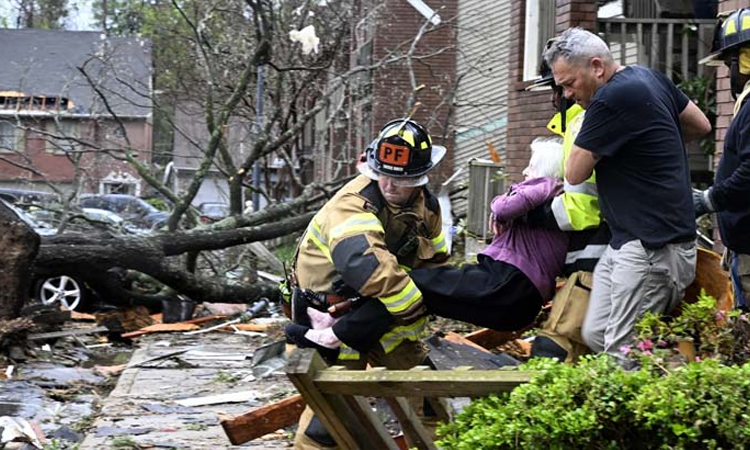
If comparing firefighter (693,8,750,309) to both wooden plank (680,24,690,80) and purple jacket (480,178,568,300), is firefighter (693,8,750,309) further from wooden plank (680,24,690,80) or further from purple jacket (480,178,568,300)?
wooden plank (680,24,690,80)

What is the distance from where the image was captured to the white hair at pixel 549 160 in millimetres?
5270

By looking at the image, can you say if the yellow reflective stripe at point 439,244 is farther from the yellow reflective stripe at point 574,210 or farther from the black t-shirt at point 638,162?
the black t-shirt at point 638,162

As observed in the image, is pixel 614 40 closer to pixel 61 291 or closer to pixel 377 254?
pixel 61 291

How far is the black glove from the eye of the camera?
5188mm

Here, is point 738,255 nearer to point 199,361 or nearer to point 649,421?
point 649,421

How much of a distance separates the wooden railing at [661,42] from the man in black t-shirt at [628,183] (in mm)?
7215

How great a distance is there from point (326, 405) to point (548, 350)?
1.55 meters

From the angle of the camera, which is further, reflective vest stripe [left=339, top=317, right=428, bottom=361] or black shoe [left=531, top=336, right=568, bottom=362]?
reflective vest stripe [left=339, top=317, right=428, bottom=361]

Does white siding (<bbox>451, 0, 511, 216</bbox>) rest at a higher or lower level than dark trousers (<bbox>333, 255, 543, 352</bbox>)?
higher

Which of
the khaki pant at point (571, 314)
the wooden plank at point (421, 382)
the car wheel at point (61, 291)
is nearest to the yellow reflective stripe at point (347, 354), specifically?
the khaki pant at point (571, 314)

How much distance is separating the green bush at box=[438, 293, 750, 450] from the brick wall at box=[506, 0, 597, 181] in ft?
30.6

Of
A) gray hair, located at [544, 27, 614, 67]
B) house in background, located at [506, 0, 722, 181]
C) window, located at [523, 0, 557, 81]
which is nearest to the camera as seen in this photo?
gray hair, located at [544, 27, 614, 67]

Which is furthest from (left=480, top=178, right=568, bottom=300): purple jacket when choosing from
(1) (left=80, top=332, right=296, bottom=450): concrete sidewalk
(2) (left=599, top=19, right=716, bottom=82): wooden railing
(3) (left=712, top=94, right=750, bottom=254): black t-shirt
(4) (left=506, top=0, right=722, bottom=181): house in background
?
(2) (left=599, top=19, right=716, bottom=82): wooden railing

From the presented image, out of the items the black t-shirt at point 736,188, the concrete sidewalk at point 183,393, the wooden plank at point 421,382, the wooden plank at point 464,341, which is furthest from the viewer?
the concrete sidewalk at point 183,393
